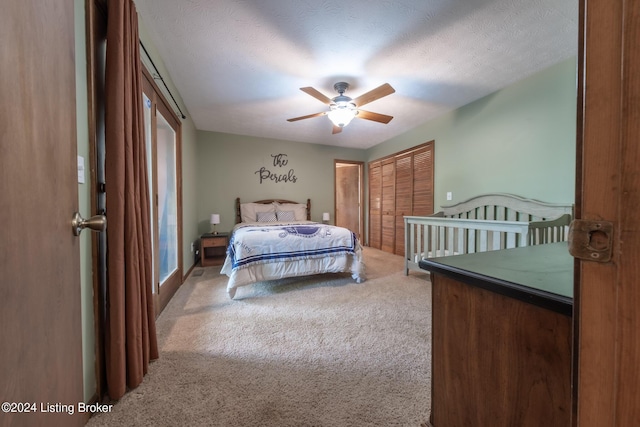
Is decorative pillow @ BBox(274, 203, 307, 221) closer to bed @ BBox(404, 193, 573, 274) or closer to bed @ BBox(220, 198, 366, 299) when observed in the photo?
bed @ BBox(220, 198, 366, 299)

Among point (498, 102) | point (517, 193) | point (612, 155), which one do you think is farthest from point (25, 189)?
point (498, 102)

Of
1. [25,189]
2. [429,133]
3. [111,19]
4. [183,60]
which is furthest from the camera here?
[429,133]

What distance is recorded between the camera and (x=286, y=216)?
4453 mm

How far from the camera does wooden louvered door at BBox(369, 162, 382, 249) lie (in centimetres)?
499

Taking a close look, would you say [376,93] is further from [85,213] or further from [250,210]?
[250,210]

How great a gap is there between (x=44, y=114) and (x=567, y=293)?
128cm

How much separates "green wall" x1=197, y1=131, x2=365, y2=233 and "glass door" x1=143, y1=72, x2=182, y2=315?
1.47m

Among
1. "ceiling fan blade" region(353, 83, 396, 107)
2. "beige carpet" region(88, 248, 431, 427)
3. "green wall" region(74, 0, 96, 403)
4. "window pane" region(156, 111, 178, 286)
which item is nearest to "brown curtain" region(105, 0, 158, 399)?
"green wall" region(74, 0, 96, 403)

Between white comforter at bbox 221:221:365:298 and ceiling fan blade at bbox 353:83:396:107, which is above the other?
ceiling fan blade at bbox 353:83:396:107

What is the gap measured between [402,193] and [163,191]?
370cm

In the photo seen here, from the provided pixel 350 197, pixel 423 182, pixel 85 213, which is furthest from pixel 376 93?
pixel 350 197

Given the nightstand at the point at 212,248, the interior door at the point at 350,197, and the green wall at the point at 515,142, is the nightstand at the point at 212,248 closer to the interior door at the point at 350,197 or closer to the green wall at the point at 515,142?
the interior door at the point at 350,197

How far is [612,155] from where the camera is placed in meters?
0.31

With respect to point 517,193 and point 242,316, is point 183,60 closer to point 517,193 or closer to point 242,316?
point 242,316
